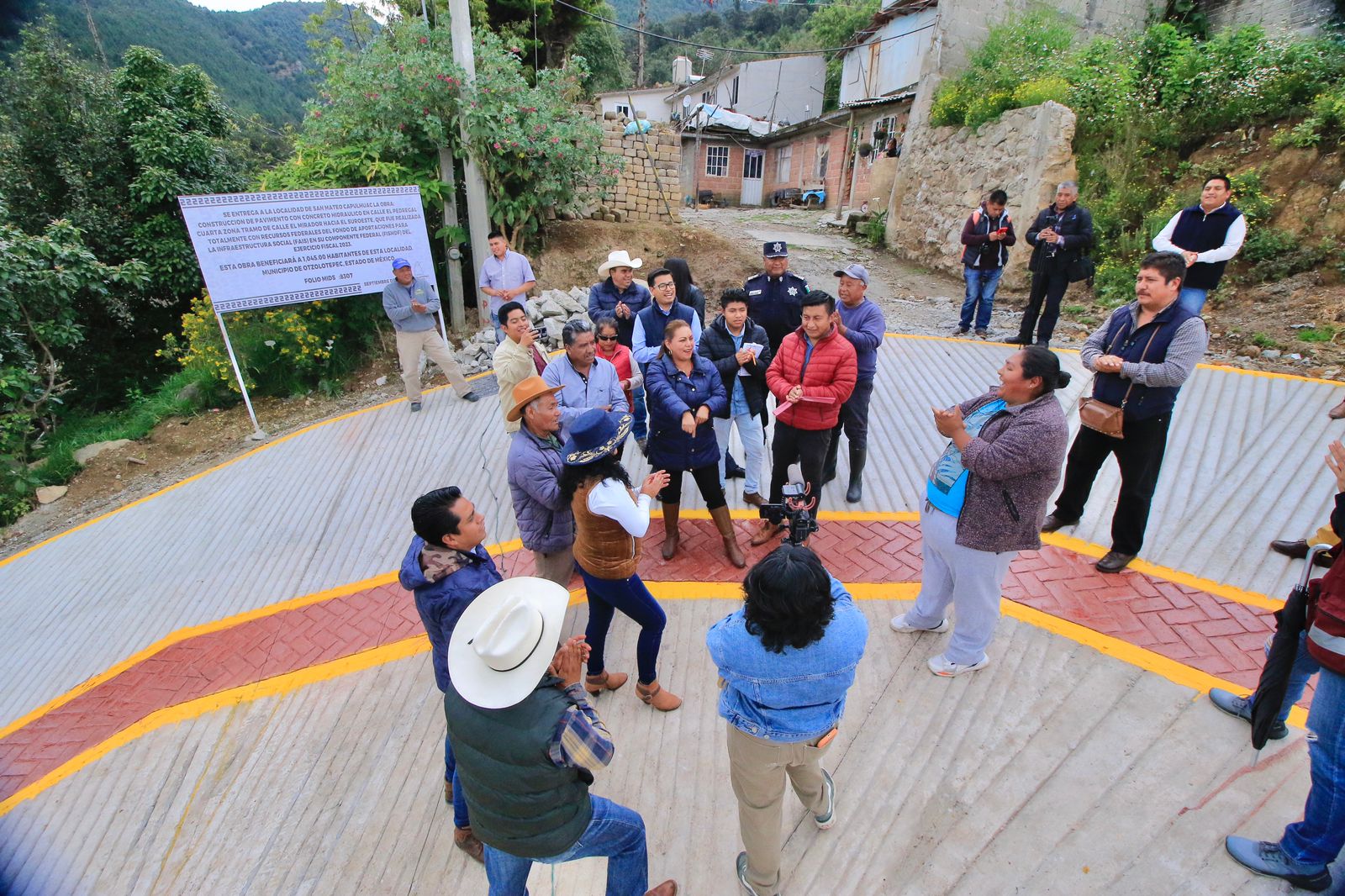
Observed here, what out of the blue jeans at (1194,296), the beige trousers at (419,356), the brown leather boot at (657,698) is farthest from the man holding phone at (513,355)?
the blue jeans at (1194,296)

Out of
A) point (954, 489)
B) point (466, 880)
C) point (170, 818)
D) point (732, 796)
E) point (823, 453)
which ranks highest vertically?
point (954, 489)

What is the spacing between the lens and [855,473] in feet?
17.1

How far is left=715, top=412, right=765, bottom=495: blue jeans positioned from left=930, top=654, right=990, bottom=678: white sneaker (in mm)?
2088

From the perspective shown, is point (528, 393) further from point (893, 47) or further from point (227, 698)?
point (893, 47)

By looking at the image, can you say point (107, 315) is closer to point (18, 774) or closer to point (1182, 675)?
point (18, 774)

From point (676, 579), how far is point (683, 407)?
1240 millimetres

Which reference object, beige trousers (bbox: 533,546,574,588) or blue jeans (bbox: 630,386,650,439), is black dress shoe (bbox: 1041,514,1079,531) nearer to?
blue jeans (bbox: 630,386,650,439)

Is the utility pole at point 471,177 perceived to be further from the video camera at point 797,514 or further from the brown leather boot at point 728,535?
the video camera at point 797,514

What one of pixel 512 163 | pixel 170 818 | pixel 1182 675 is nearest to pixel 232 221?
pixel 512 163

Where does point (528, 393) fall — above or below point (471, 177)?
below

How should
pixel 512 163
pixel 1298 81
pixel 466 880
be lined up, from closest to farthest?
pixel 466 880, pixel 1298 81, pixel 512 163

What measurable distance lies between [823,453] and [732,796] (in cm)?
230

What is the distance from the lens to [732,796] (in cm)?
301

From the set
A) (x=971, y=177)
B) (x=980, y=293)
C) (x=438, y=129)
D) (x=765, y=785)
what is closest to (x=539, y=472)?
(x=765, y=785)
